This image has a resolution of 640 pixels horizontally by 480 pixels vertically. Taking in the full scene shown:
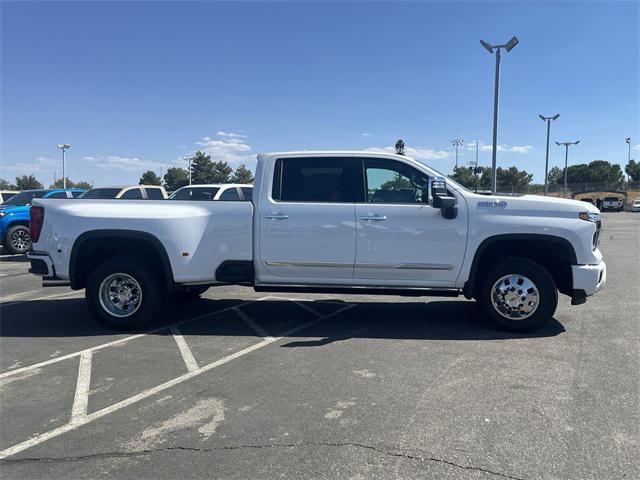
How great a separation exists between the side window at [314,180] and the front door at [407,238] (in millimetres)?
311

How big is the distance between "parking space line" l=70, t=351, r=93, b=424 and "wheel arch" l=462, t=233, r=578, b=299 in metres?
4.08

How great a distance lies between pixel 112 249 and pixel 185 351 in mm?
1836

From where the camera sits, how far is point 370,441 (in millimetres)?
3295

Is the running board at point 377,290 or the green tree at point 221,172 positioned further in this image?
the green tree at point 221,172

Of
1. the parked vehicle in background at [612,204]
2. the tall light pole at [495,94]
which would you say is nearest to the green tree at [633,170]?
the parked vehicle in background at [612,204]

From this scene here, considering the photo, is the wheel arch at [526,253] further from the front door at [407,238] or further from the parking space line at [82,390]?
the parking space line at [82,390]

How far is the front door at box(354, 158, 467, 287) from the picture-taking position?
18.4ft

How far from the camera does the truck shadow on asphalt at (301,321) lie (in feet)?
19.0

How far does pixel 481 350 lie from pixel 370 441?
2.33m

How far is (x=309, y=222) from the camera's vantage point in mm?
5723

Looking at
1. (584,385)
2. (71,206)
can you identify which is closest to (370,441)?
(584,385)

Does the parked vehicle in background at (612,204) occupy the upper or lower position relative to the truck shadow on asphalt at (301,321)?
upper

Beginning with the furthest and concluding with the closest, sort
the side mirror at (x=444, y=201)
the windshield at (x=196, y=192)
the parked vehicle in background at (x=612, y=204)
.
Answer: the parked vehicle in background at (x=612, y=204) < the windshield at (x=196, y=192) < the side mirror at (x=444, y=201)

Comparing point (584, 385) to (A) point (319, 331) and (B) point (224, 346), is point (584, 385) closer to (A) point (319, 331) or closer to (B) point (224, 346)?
(A) point (319, 331)
